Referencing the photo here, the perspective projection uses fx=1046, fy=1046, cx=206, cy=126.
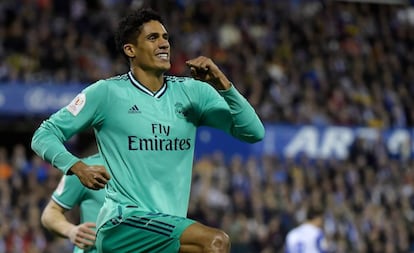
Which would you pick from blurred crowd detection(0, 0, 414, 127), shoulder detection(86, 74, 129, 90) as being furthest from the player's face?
blurred crowd detection(0, 0, 414, 127)

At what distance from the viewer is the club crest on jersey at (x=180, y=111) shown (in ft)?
18.9

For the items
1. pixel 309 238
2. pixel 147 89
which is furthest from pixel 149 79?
pixel 309 238

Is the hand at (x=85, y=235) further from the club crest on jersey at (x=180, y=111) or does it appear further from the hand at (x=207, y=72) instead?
the hand at (x=207, y=72)

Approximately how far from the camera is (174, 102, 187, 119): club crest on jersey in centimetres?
577

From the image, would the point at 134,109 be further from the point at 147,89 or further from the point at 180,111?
the point at 180,111

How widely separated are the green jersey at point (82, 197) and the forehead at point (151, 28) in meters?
1.33

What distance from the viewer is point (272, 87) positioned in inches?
837

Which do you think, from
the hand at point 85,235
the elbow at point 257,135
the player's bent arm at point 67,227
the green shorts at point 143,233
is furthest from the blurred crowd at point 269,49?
the green shorts at point 143,233

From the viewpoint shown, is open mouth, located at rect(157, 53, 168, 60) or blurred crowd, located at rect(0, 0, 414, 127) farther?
blurred crowd, located at rect(0, 0, 414, 127)

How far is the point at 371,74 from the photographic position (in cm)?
2369

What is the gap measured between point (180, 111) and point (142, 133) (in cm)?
27

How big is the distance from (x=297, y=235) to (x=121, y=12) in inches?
416

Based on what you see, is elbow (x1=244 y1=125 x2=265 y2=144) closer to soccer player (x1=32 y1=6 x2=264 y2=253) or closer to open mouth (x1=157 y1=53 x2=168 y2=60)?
soccer player (x1=32 y1=6 x2=264 y2=253)

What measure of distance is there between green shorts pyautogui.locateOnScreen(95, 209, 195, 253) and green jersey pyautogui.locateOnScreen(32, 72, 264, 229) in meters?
0.08
